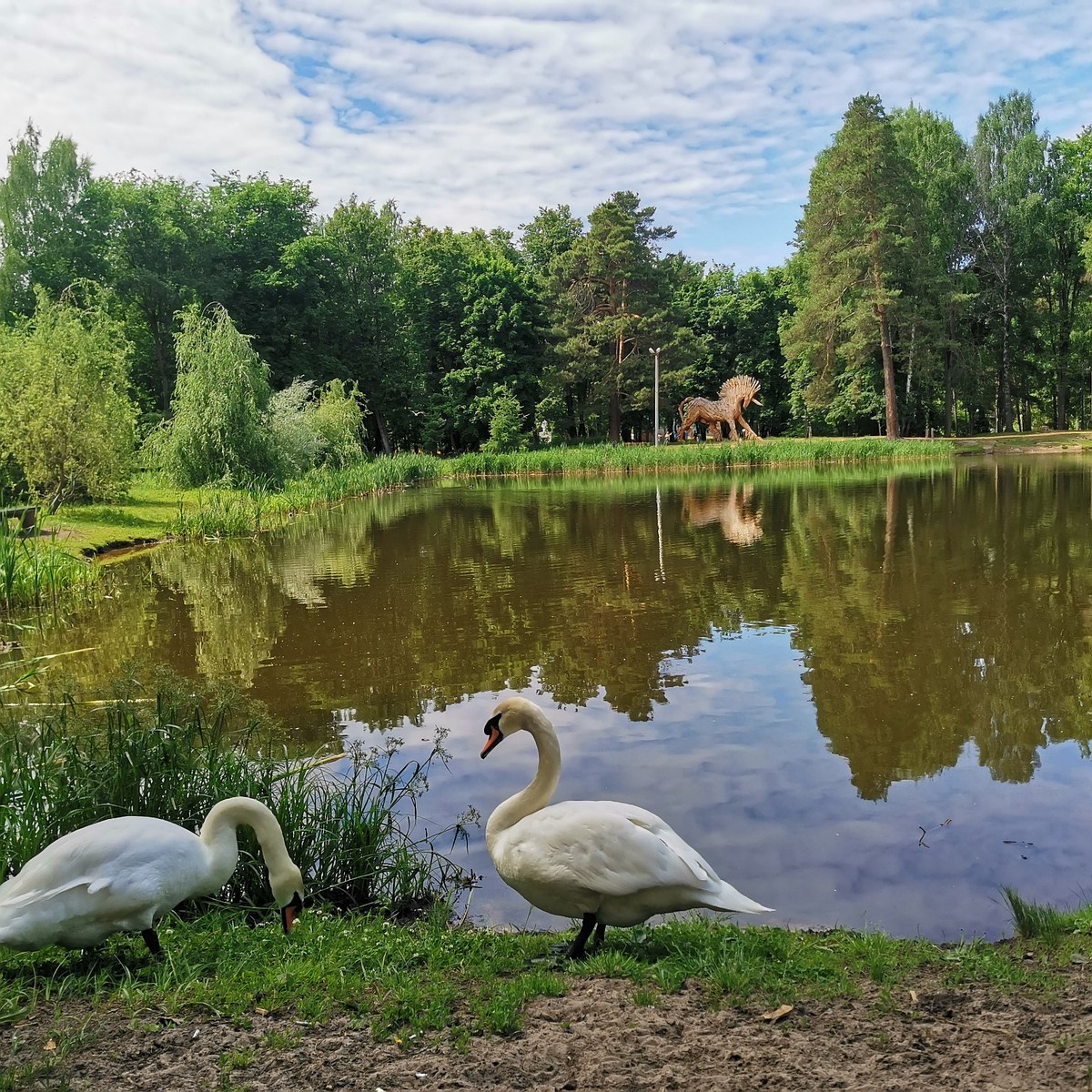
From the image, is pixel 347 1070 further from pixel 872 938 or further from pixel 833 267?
pixel 833 267

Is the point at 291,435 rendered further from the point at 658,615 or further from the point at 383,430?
the point at 383,430

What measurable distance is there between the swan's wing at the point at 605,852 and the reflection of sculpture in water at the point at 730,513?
14.5m

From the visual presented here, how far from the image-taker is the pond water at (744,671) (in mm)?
5453

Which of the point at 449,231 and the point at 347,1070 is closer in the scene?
the point at 347,1070

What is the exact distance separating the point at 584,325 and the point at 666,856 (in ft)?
175

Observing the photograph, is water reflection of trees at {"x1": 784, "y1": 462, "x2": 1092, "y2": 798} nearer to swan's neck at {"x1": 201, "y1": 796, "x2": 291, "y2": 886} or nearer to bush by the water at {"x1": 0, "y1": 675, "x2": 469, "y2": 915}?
bush by the water at {"x1": 0, "y1": 675, "x2": 469, "y2": 915}

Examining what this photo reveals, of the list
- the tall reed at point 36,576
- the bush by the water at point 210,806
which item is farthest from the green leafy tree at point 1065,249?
the bush by the water at point 210,806

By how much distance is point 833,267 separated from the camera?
47.0 metres

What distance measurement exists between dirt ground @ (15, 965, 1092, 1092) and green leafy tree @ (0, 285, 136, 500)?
1902cm

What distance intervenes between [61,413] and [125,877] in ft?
61.3

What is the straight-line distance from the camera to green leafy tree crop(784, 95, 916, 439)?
43312mm

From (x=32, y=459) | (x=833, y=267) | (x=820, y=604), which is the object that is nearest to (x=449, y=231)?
(x=833, y=267)

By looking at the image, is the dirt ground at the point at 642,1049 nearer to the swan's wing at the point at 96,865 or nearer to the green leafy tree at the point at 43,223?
the swan's wing at the point at 96,865

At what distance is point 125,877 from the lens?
3744mm
